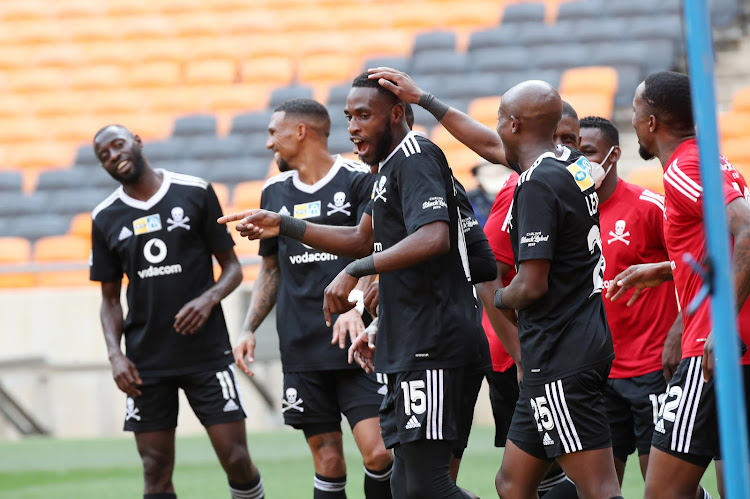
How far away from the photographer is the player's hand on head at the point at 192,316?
5711mm

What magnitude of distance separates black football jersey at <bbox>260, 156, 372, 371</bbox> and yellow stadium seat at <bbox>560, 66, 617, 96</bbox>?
761cm

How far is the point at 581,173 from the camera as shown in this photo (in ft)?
12.6

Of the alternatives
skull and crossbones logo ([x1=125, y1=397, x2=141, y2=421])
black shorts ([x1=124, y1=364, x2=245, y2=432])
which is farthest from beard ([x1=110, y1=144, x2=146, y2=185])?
skull and crossbones logo ([x1=125, y1=397, x2=141, y2=421])

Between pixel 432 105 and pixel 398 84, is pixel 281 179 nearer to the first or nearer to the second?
pixel 432 105

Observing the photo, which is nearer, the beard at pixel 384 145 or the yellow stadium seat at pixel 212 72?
the beard at pixel 384 145

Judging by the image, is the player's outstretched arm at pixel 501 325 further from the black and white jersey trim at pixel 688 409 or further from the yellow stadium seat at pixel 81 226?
the yellow stadium seat at pixel 81 226

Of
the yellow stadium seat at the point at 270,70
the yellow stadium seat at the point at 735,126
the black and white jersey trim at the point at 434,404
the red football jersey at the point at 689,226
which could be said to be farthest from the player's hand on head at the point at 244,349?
the yellow stadium seat at the point at 270,70

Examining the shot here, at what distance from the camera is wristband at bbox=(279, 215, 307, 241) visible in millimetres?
4098

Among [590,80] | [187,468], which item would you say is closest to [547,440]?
[187,468]

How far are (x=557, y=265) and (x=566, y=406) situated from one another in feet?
1.66

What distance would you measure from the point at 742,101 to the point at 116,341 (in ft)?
29.8

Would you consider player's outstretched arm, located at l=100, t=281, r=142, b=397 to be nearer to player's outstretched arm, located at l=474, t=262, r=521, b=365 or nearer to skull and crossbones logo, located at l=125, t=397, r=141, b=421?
skull and crossbones logo, located at l=125, t=397, r=141, b=421

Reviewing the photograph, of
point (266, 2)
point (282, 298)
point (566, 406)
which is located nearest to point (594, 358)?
point (566, 406)

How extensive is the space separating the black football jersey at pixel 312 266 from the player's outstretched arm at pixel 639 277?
1715 mm
